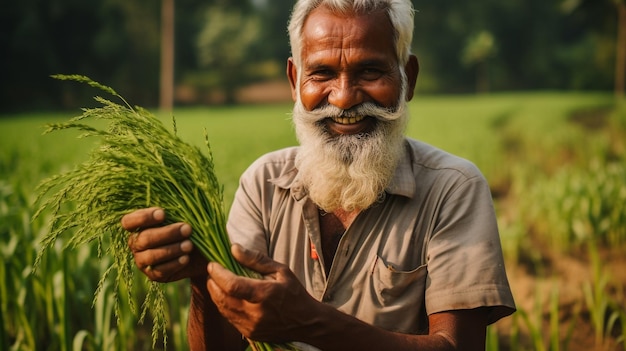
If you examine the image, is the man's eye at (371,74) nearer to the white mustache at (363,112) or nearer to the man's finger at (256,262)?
the white mustache at (363,112)

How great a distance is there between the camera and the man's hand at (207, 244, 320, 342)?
1.51 m

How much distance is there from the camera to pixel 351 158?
2113 mm

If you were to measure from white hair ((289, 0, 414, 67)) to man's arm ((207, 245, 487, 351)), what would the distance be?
96 cm

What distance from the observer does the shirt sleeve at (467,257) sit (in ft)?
6.11

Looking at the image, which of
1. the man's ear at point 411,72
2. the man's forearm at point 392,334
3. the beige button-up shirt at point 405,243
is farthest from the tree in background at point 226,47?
the man's forearm at point 392,334

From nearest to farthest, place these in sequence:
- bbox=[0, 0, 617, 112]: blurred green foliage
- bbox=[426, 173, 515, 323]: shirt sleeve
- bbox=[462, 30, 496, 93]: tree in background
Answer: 1. bbox=[426, 173, 515, 323]: shirt sleeve
2. bbox=[0, 0, 617, 112]: blurred green foliage
3. bbox=[462, 30, 496, 93]: tree in background

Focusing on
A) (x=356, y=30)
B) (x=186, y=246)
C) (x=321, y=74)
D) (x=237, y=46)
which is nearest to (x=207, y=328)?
(x=186, y=246)

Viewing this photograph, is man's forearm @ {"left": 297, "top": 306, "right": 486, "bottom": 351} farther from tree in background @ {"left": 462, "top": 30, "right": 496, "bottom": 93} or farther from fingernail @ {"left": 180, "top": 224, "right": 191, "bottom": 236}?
tree in background @ {"left": 462, "top": 30, "right": 496, "bottom": 93}

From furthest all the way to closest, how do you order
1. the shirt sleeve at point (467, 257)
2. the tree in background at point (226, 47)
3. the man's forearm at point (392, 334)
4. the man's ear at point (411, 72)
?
the tree in background at point (226, 47) → the man's ear at point (411, 72) → the shirt sleeve at point (467, 257) → the man's forearm at point (392, 334)

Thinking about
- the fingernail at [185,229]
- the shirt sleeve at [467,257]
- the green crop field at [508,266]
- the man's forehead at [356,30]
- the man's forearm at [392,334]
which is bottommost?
the green crop field at [508,266]

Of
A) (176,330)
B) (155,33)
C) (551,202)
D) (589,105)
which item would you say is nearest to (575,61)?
(589,105)

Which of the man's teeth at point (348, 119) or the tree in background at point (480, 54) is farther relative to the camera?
the tree in background at point (480, 54)

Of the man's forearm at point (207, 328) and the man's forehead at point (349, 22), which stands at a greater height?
the man's forehead at point (349, 22)

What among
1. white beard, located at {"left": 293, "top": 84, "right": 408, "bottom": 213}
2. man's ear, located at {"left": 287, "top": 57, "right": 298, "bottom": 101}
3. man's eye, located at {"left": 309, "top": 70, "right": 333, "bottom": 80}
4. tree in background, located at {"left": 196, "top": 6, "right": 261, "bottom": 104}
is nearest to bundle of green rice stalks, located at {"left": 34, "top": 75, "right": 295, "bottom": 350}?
white beard, located at {"left": 293, "top": 84, "right": 408, "bottom": 213}
